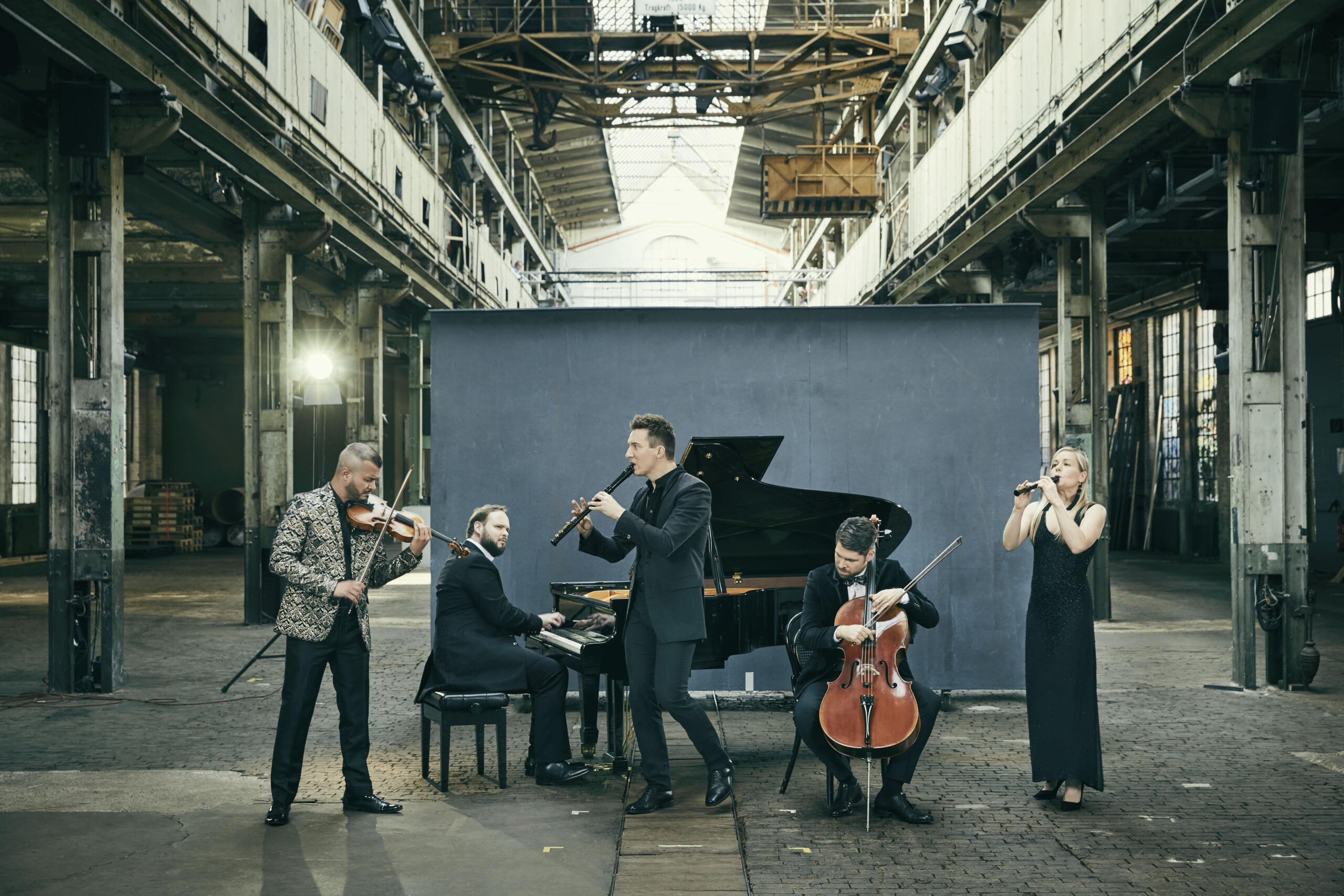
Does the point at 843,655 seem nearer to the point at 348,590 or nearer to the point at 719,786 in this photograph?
the point at 719,786

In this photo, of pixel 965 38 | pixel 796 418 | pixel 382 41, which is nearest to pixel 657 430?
pixel 796 418

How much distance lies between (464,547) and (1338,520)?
51.0 feet

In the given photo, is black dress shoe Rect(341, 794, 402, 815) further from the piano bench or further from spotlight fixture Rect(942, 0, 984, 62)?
spotlight fixture Rect(942, 0, 984, 62)

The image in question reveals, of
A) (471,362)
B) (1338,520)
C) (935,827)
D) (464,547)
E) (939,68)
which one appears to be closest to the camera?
(935,827)

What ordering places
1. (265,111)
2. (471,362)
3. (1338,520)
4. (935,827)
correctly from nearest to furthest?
(935,827), (471,362), (265,111), (1338,520)

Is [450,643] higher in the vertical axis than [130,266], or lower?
lower

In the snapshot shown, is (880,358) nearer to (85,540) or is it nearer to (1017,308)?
(1017,308)

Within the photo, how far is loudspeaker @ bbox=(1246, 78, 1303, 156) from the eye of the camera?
817cm

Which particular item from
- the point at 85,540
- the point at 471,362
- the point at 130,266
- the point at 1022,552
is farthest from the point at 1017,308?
the point at 130,266

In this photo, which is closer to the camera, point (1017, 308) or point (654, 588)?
point (654, 588)

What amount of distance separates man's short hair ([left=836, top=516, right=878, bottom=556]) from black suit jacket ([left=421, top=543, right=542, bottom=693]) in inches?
68.6

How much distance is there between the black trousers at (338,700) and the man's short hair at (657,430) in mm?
1626

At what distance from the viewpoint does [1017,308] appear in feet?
26.7

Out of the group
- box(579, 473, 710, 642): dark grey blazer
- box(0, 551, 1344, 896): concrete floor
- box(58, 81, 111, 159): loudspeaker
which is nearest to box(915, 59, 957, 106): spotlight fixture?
box(0, 551, 1344, 896): concrete floor
